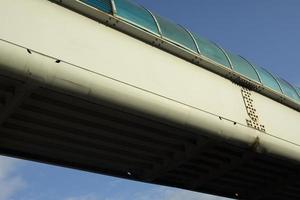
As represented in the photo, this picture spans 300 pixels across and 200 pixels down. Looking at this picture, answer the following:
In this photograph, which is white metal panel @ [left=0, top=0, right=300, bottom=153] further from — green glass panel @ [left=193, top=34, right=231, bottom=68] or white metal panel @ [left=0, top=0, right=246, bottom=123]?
green glass panel @ [left=193, top=34, right=231, bottom=68]

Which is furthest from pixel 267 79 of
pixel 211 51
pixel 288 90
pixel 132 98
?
pixel 132 98

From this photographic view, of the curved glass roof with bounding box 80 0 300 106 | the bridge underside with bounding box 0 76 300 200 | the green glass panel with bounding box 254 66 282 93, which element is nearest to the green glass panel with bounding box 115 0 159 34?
the curved glass roof with bounding box 80 0 300 106

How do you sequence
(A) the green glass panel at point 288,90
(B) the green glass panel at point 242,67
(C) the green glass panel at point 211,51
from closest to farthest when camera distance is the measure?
1. (C) the green glass panel at point 211,51
2. (B) the green glass panel at point 242,67
3. (A) the green glass panel at point 288,90

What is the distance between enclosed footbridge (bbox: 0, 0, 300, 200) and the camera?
984 centimetres

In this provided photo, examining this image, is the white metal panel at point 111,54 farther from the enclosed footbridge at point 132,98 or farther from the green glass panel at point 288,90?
the green glass panel at point 288,90

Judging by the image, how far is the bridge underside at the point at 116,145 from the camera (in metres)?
11.3

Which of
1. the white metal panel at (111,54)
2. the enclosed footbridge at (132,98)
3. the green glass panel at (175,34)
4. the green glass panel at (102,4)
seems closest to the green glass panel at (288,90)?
the enclosed footbridge at (132,98)

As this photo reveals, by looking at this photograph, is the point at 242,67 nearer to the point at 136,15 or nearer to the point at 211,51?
the point at 211,51

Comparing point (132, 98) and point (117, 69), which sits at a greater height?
point (117, 69)

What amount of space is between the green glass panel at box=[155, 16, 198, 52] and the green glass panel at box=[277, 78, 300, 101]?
5.38m

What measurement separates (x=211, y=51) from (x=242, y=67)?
1.87 metres

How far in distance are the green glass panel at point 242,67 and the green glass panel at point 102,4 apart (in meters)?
5.68

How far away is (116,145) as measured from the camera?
13914 millimetres

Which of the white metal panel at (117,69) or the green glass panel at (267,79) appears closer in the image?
the white metal panel at (117,69)
